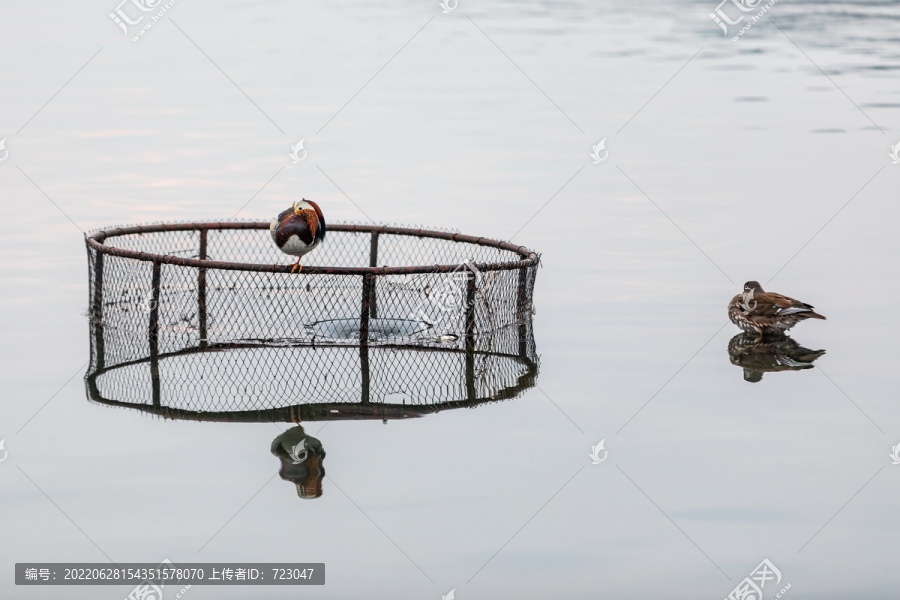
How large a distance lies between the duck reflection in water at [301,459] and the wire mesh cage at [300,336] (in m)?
0.45

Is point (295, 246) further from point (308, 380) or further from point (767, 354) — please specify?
point (767, 354)

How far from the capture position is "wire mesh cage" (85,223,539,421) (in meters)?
10.2

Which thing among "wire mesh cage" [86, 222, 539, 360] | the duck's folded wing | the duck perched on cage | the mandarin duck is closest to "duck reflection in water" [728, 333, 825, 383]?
the mandarin duck

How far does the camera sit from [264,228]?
13.2m

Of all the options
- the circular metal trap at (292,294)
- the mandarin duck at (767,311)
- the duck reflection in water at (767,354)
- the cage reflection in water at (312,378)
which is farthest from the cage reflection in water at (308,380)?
the mandarin duck at (767,311)

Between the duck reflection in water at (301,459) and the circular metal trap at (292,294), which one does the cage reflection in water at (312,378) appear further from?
the duck reflection in water at (301,459)

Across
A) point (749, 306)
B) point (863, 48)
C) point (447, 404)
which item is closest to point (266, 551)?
point (447, 404)

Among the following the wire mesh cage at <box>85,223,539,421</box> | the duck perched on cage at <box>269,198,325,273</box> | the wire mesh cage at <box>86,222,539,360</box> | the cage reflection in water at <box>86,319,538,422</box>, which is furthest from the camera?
the wire mesh cage at <box>86,222,539,360</box>

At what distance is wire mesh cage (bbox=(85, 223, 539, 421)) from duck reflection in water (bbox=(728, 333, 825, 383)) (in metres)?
1.95

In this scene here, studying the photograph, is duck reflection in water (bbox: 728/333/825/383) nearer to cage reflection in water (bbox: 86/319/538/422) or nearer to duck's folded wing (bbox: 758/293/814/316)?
duck's folded wing (bbox: 758/293/814/316)

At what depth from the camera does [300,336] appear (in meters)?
11.6

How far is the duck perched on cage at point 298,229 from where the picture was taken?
10875mm

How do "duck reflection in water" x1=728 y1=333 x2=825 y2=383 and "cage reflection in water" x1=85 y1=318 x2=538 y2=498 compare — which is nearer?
"cage reflection in water" x1=85 y1=318 x2=538 y2=498

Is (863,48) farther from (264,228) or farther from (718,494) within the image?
(718,494)
